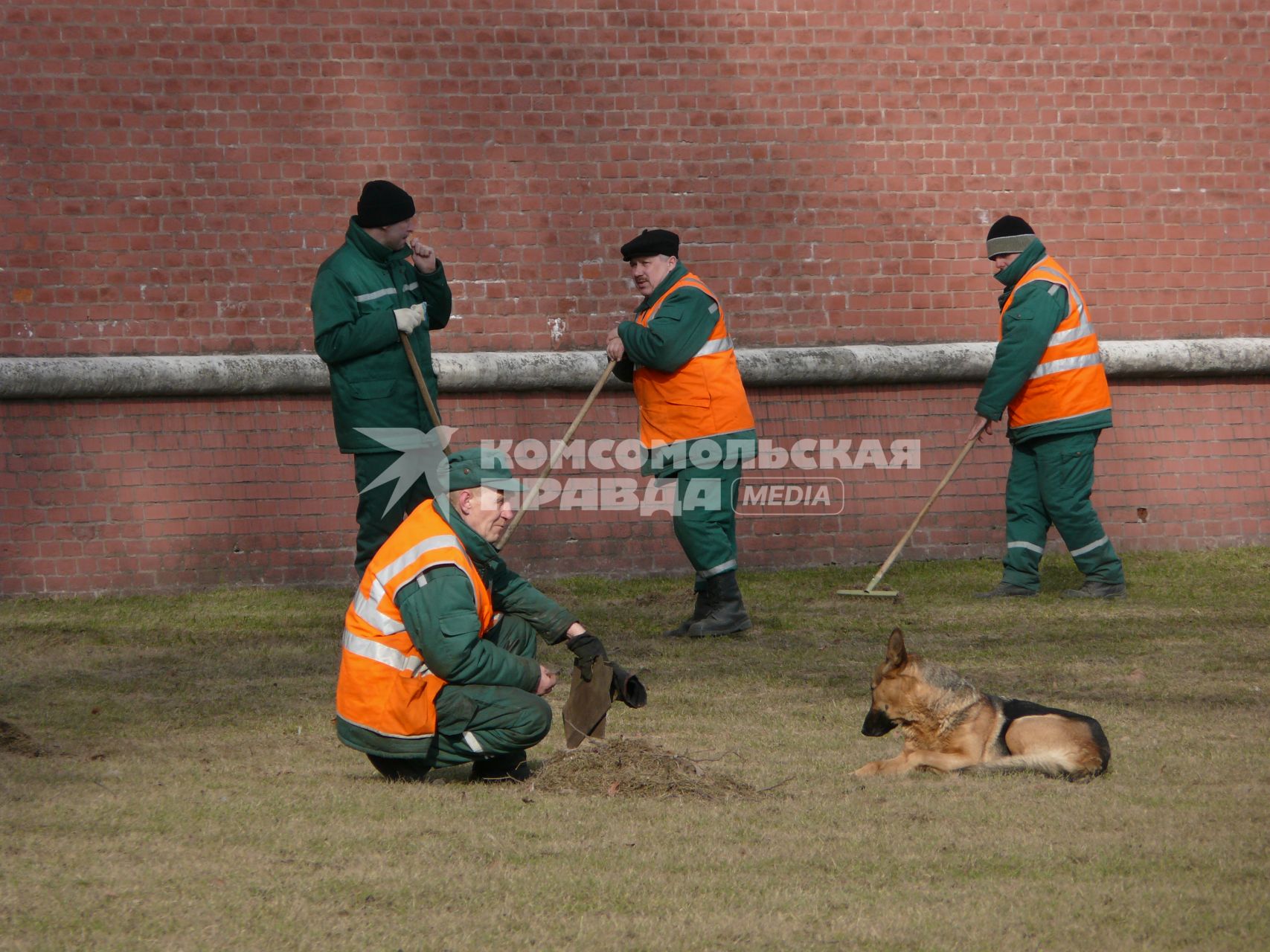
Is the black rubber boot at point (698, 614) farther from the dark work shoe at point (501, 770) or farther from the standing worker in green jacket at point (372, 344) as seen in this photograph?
the dark work shoe at point (501, 770)

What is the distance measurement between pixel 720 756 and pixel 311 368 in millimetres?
5000

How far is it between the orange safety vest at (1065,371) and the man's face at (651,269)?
2.07 meters

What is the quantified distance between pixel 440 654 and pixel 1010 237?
213 inches

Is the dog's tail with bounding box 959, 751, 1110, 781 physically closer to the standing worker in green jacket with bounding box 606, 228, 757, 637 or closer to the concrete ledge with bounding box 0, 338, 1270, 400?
the standing worker in green jacket with bounding box 606, 228, 757, 637

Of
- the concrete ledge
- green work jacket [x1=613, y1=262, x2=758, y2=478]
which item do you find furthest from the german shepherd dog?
the concrete ledge

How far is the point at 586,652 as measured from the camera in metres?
5.33

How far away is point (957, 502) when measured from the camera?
34.8 feet

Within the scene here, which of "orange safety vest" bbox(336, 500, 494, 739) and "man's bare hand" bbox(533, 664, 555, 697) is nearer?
"orange safety vest" bbox(336, 500, 494, 739)

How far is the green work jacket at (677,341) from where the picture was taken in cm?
817

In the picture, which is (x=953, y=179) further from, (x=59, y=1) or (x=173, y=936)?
(x=173, y=936)

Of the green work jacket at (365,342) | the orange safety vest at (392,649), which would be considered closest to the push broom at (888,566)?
the green work jacket at (365,342)

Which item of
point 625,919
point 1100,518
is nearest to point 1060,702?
point 625,919

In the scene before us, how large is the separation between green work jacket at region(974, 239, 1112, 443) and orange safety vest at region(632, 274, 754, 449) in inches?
61.1

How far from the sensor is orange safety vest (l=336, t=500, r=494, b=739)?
5000 mm
